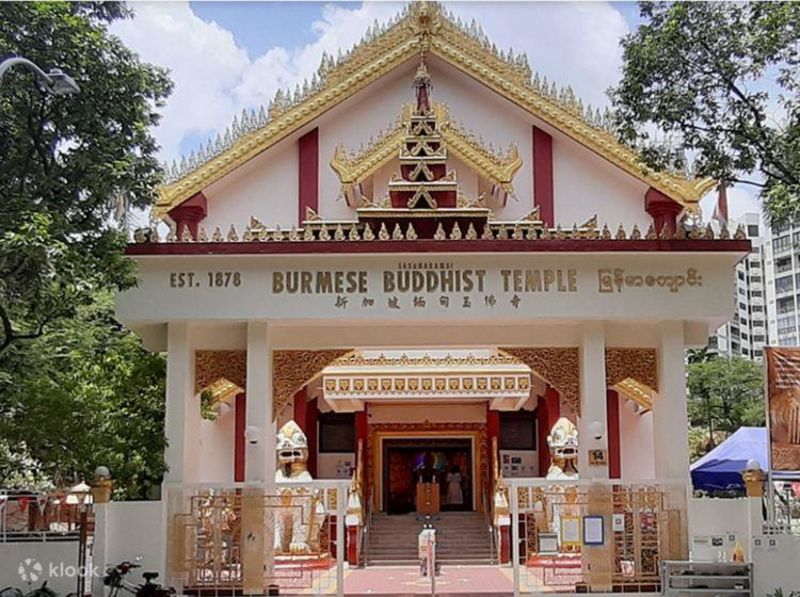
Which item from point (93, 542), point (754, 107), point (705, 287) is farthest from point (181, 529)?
point (754, 107)

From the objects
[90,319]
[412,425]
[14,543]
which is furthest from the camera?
[412,425]

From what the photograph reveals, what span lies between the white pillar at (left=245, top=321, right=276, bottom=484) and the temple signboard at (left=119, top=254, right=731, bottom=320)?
1.02ft

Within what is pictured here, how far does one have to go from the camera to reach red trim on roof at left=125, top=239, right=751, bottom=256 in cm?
1259

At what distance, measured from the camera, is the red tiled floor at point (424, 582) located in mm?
13422

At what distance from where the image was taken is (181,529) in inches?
486

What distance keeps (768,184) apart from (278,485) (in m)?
6.12

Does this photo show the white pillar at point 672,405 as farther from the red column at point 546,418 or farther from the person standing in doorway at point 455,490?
the person standing in doorway at point 455,490

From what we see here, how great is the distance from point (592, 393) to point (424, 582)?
3708 mm

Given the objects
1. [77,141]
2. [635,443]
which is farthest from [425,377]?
[77,141]

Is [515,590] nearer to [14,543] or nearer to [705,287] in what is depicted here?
[705,287]

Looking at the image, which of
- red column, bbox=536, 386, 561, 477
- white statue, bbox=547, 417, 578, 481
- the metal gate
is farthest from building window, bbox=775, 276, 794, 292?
the metal gate

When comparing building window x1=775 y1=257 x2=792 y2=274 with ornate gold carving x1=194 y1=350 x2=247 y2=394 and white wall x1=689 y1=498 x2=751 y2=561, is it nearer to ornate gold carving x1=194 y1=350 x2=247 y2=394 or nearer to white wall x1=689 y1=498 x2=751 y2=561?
white wall x1=689 y1=498 x2=751 y2=561

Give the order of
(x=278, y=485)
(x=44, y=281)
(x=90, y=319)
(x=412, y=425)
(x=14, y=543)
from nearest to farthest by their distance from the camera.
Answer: (x=44, y=281)
(x=14, y=543)
(x=278, y=485)
(x=90, y=319)
(x=412, y=425)

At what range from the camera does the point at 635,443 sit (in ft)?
57.9
